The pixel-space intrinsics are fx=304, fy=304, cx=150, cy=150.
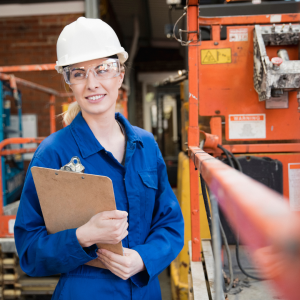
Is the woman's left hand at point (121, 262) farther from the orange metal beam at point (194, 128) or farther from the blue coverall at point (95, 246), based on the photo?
the orange metal beam at point (194, 128)

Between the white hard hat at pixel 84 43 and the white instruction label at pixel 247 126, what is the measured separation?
4.09 feet

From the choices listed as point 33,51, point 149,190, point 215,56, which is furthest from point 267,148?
point 33,51

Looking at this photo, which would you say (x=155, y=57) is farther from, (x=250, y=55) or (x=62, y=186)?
(x=62, y=186)

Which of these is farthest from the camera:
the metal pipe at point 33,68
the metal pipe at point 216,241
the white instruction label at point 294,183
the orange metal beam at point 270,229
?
the metal pipe at point 33,68

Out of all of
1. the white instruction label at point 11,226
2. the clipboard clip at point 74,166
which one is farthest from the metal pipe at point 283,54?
the white instruction label at point 11,226

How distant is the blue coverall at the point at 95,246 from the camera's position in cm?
99

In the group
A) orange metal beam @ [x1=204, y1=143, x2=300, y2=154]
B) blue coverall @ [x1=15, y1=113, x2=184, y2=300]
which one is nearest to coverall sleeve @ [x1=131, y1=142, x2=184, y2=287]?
blue coverall @ [x1=15, y1=113, x2=184, y2=300]

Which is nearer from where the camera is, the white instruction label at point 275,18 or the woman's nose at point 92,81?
the woman's nose at point 92,81

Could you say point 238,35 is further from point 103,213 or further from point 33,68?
point 33,68

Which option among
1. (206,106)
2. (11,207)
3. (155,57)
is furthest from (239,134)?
(155,57)

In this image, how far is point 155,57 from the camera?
Result: 1091cm

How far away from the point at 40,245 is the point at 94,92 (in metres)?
0.56

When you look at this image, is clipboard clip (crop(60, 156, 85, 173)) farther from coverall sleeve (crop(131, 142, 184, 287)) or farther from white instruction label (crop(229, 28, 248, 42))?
white instruction label (crop(229, 28, 248, 42))

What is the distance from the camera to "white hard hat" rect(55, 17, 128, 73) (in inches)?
43.4
